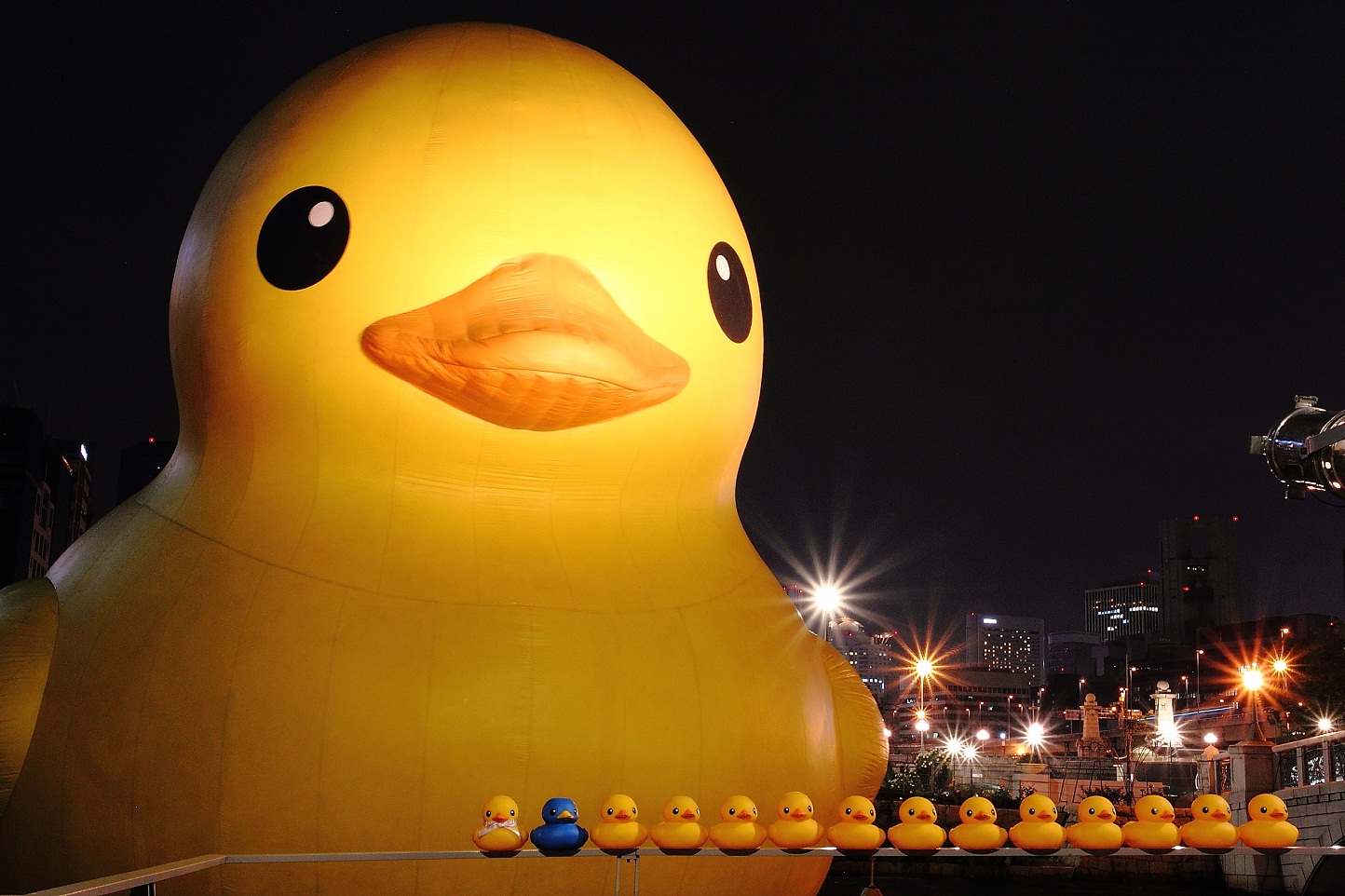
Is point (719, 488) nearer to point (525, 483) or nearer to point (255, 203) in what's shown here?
point (525, 483)

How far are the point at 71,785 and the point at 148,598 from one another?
1024 mm

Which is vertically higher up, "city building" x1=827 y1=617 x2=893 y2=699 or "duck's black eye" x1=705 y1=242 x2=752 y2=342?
"city building" x1=827 y1=617 x2=893 y2=699

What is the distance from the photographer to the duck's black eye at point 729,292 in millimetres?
8109

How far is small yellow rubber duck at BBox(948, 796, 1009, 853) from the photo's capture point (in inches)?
238

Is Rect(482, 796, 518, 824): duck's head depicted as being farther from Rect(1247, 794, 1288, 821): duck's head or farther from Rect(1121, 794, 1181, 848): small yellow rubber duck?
Rect(1247, 794, 1288, 821): duck's head

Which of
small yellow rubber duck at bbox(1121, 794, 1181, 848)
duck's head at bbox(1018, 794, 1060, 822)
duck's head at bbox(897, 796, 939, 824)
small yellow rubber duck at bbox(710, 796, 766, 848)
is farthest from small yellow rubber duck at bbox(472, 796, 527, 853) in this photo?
small yellow rubber duck at bbox(1121, 794, 1181, 848)

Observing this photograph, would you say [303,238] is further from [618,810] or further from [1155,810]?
[1155,810]

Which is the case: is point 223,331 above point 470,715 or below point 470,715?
above

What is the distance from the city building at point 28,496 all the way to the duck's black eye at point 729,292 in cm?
5204

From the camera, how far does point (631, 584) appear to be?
7520 millimetres

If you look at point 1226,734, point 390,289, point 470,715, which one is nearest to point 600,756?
point 470,715

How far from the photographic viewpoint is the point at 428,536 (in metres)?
7.28

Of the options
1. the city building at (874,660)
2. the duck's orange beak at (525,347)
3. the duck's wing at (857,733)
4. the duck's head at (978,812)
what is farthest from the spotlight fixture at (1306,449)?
the city building at (874,660)

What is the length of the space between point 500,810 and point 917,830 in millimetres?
1913
